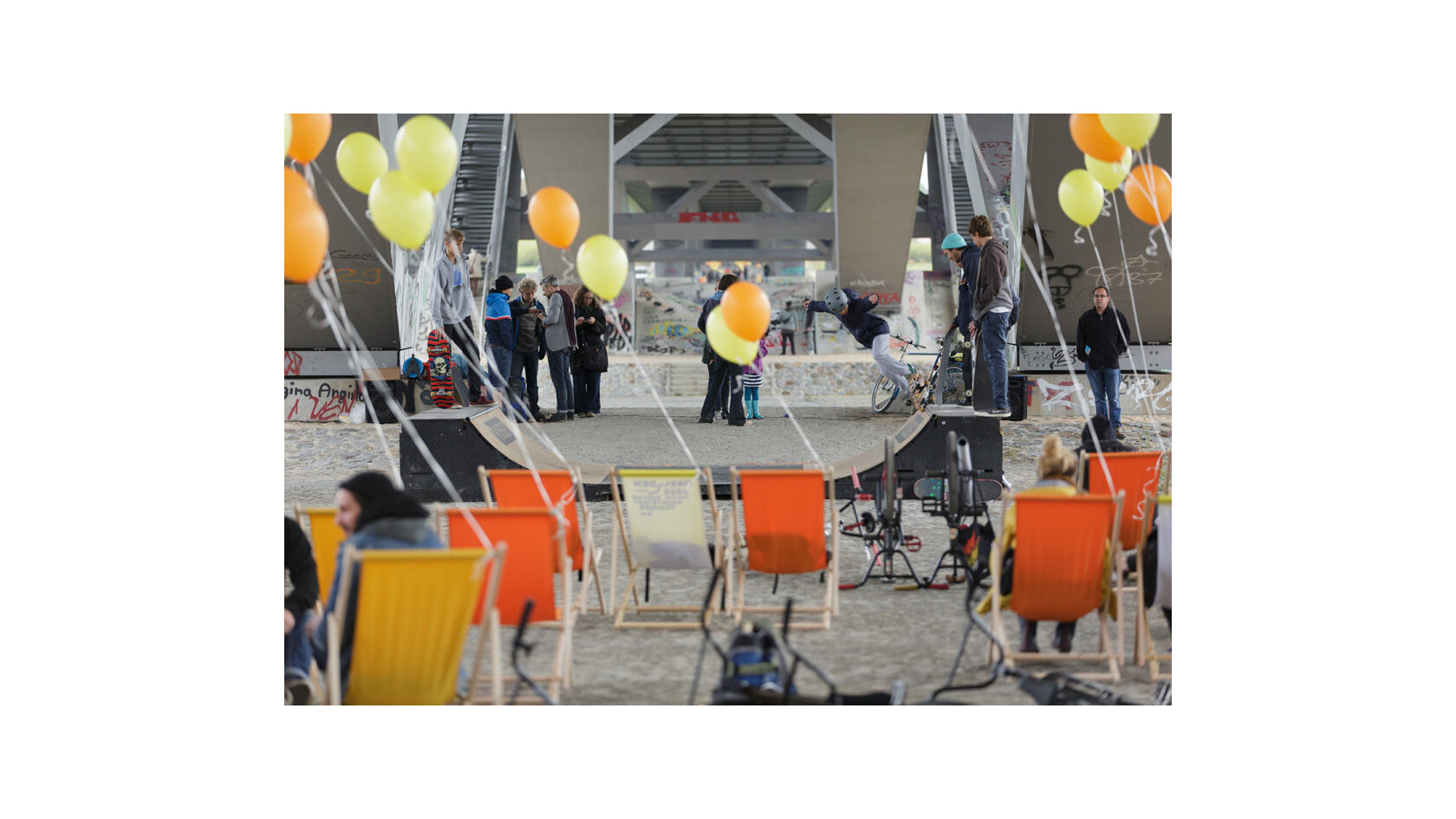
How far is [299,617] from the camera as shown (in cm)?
367

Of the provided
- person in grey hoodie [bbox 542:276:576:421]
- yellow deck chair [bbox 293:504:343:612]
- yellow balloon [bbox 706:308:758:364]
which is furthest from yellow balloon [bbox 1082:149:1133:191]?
person in grey hoodie [bbox 542:276:576:421]

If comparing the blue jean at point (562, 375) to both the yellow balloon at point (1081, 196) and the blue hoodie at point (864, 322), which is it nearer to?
the blue hoodie at point (864, 322)

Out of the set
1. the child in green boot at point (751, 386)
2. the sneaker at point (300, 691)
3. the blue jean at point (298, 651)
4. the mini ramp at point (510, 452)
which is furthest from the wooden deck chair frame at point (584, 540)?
the child in green boot at point (751, 386)

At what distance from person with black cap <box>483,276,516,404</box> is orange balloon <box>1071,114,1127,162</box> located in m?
5.71

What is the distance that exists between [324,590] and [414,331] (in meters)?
5.16

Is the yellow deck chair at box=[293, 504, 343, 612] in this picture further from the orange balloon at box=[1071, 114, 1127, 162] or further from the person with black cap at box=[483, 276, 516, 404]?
the person with black cap at box=[483, 276, 516, 404]

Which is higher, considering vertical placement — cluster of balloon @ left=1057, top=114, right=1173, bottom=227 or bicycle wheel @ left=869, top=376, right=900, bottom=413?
cluster of balloon @ left=1057, top=114, right=1173, bottom=227

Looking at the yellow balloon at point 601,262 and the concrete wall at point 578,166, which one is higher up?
the concrete wall at point 578,166

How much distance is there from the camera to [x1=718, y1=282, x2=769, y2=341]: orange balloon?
5.68 meters

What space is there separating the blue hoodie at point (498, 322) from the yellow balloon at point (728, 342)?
161 inches

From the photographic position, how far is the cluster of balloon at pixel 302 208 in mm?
4211

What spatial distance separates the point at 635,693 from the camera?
3.87 m
